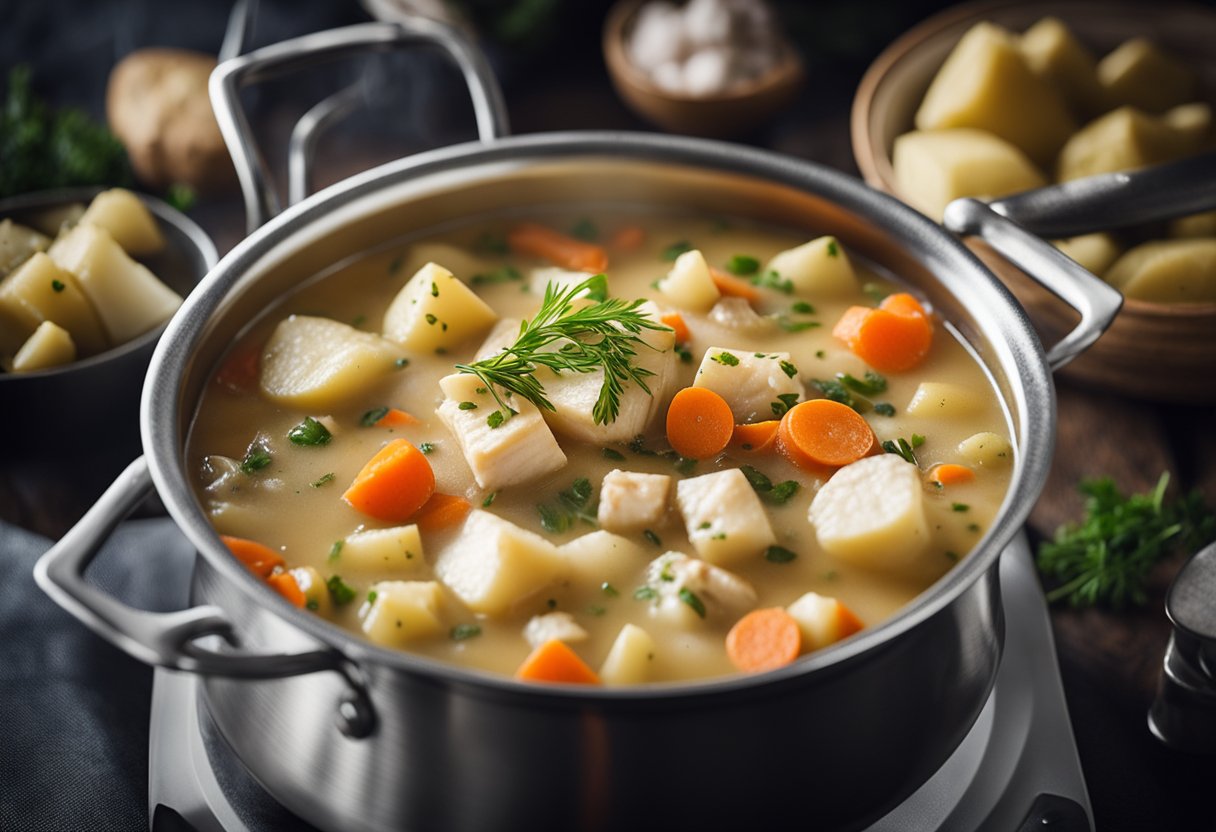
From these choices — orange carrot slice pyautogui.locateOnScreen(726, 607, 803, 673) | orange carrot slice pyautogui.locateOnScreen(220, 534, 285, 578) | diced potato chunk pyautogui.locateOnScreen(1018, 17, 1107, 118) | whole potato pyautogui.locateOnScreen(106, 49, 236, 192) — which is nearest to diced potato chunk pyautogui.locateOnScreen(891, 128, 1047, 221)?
diced potato chunk pyautogui.locateOnScreen(1018, 17, 1107, 118)

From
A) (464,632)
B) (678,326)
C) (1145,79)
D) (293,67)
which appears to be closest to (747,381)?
(678,326)

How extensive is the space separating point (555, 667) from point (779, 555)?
48cm

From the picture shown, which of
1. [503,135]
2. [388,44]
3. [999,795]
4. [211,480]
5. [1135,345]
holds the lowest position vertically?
[999,795]

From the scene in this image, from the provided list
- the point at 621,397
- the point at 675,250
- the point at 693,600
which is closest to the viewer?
the point at 693,600

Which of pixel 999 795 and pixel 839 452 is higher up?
pixel 839 452

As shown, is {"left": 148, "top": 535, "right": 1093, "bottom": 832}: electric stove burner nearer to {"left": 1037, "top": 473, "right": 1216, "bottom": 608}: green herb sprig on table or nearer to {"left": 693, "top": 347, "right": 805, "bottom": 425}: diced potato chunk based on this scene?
{"left": 1037, "top": 473, "right": 1216, "bottom": 608}: green herb sprig on table

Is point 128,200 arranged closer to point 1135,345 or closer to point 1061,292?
point 1061,292

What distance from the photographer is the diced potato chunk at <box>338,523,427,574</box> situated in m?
2.18

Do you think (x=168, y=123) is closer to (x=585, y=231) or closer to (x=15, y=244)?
(x=15, y=244)

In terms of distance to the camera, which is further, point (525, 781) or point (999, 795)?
point (999, 795)

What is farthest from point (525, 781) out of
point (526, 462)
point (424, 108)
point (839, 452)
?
point (424, 108)

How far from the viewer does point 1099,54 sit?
3939 mm

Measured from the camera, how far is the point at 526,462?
2305 mm

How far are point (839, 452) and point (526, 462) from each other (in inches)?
23.0
